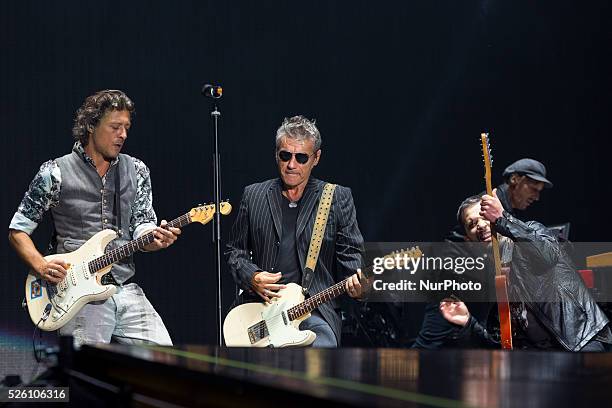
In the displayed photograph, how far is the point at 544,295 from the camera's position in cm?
504

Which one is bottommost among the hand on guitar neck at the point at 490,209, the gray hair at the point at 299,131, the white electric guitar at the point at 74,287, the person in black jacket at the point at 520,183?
the white electric guitar at the point at 74,287

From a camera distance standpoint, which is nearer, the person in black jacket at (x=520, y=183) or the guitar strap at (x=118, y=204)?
the guitar strap at (x=118, y=204)

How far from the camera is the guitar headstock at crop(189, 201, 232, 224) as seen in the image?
5366 millimetres

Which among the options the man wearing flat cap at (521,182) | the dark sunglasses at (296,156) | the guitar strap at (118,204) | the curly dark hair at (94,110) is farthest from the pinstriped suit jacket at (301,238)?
the man wearing flat cap at (521,182)

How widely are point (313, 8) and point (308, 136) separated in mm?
1895

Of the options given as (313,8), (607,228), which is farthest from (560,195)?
(313,8)

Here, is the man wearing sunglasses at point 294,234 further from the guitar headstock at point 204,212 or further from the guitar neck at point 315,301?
the guitar headstock at point 204,212

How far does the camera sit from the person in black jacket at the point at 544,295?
16.3 feet

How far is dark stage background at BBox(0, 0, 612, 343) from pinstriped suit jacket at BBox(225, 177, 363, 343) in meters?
1.12

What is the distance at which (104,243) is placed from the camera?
5.07m

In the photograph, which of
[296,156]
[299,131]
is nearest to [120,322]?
[296,156]

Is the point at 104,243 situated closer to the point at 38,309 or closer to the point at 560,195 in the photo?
the point at 38,309

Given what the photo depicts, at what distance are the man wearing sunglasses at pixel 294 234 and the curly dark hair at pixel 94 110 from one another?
0.91 m
